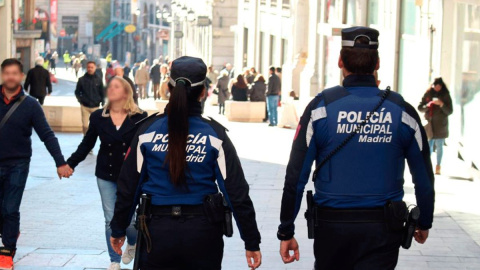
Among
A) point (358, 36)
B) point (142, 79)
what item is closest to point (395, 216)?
point (358, 36)

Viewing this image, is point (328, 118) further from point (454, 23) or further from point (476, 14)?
point (454, 23)

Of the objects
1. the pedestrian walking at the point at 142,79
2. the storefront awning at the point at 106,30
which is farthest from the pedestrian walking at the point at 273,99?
the storefront awning at the point at 106,30

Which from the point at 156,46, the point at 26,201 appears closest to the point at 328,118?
the point at 26,201

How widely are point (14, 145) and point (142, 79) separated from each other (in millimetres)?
33982

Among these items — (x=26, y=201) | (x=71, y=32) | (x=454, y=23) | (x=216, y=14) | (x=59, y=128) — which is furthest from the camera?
(x=71, y=32)

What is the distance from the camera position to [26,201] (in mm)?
13953

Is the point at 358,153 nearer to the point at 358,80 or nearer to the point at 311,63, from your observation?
the point at 358,80

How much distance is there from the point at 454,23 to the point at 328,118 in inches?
602

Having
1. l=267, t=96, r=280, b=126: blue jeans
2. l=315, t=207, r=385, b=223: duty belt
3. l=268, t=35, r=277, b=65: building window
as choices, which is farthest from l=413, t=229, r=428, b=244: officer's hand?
l=268, t=35, r=277, b=65: building window

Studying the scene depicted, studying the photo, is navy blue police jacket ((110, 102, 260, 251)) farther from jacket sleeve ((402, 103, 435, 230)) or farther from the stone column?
the stone column

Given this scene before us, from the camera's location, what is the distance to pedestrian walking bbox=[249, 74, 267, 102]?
31.1m

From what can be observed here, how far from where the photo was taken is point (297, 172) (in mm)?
5668

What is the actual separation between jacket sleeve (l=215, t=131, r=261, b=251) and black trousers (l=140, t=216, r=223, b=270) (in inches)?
6.5

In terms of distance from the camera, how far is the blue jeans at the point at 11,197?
9016mm
